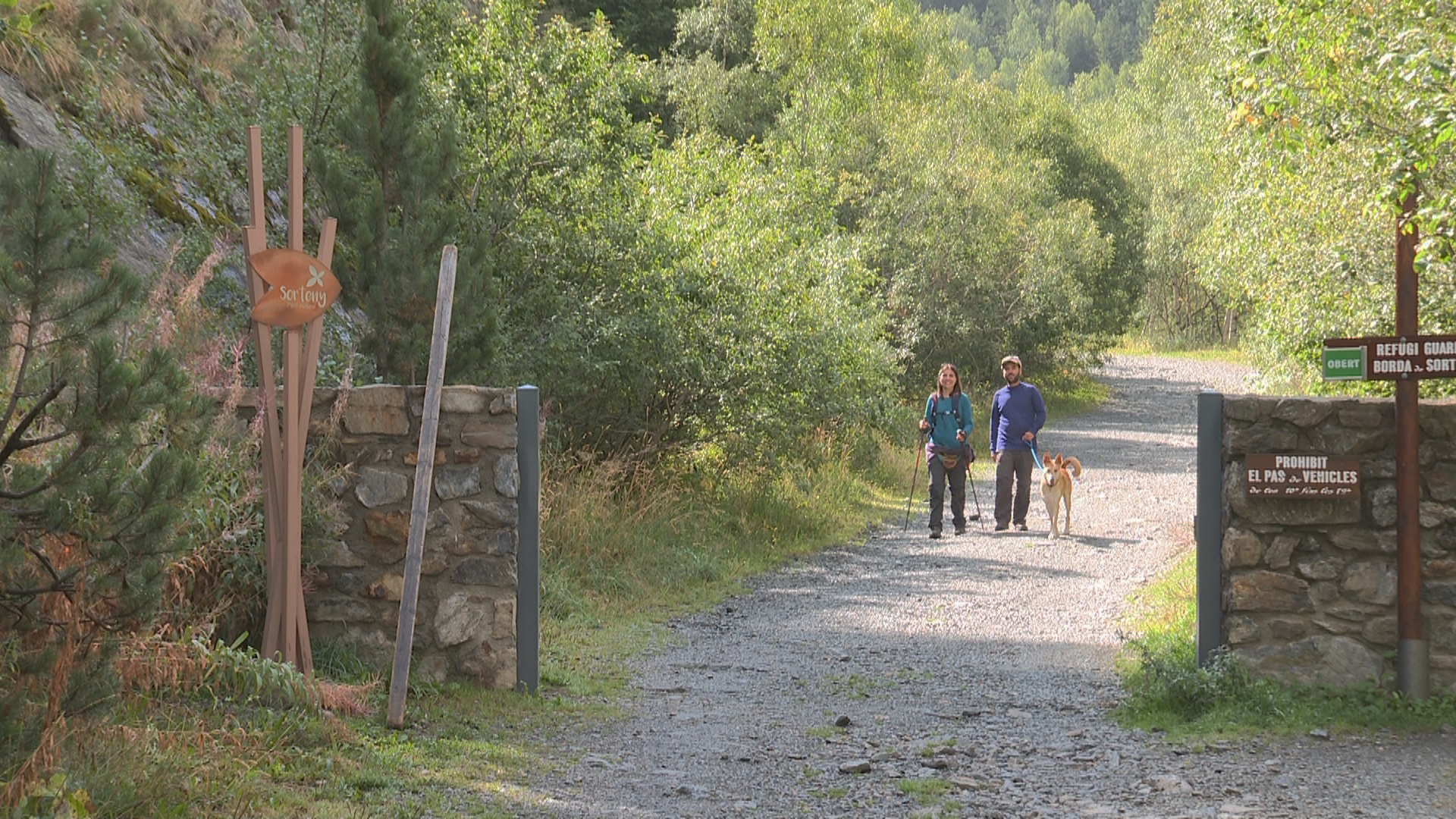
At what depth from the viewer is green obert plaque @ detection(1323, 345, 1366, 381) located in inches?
270

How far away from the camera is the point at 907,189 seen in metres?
27.4

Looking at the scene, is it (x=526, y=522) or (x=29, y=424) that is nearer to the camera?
(x=29, y=424)

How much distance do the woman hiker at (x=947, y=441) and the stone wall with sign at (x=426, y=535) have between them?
23.7 ft

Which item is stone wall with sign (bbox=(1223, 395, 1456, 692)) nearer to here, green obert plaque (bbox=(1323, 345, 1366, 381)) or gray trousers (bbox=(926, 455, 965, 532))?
green obert plaque (bbox=(1323, 345, 1366, 381))

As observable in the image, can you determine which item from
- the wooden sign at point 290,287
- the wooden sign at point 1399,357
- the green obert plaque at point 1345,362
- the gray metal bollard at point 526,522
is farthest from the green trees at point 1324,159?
the wooden sign at point 290,287

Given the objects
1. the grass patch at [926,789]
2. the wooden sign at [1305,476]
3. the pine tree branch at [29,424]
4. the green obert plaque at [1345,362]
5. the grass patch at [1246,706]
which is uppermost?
the green obert plaque at [1345,362]

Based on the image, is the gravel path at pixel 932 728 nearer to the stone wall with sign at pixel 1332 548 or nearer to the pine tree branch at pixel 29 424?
the stone wall with sign at pixel 1332 548

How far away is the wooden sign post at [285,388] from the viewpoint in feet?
20.5

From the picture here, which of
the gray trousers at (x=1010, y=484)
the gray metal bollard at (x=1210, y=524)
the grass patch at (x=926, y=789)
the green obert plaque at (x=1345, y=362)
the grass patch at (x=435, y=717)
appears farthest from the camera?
the gray trousers at (x=1010, y=484)

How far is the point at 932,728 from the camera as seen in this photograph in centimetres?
689

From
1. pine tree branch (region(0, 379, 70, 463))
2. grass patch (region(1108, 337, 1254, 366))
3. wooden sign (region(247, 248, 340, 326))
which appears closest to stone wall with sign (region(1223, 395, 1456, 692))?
wooden sign (region(247, 248, 340, 326))

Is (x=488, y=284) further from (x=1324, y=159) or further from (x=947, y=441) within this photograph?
(x=1324, y=159)

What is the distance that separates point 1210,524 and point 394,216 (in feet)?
19.0

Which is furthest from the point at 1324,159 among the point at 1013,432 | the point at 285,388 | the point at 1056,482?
the point at 285,388
